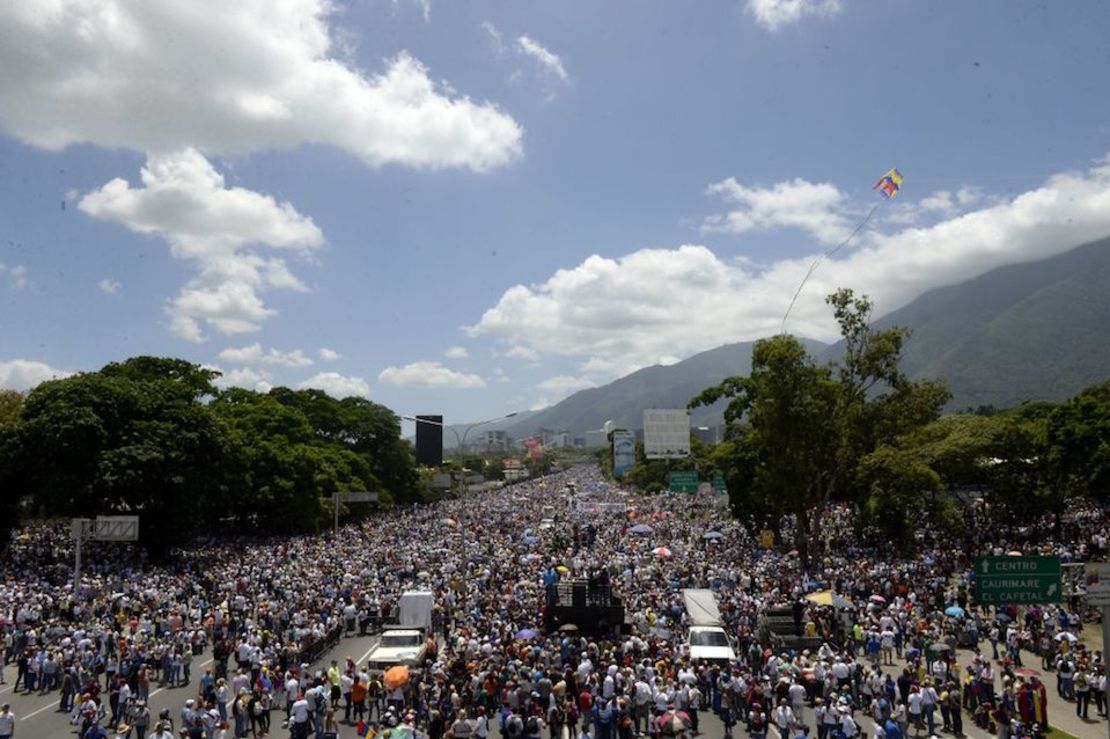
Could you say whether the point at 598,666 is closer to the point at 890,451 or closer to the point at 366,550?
the point at 890,451

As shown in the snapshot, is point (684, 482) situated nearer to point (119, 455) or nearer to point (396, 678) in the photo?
point (119, 455)

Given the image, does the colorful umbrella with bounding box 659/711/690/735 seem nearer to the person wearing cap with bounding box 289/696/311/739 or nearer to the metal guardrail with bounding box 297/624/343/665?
the person wearing cap with bounding box 289/696/311/739

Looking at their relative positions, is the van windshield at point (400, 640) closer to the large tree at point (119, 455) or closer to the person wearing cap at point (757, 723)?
the person wearing cap at point (757, 723)

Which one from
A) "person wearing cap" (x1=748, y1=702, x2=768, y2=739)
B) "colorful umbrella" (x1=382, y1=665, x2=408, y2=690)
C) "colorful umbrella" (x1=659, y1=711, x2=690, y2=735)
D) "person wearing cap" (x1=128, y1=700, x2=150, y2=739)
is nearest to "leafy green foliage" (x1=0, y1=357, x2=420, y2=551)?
"person wearing cap" (x1=128, y1=700, x2=150, y2=739)

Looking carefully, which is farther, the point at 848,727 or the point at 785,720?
the point at 785,720

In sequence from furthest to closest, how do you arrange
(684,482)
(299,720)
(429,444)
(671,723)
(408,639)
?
(429,444)
(684,482)
(408,639)
(299,720)
(671,723)

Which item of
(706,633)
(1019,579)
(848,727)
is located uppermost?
(1019,579)

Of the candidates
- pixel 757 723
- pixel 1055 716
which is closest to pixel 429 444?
pixel 1055 716
